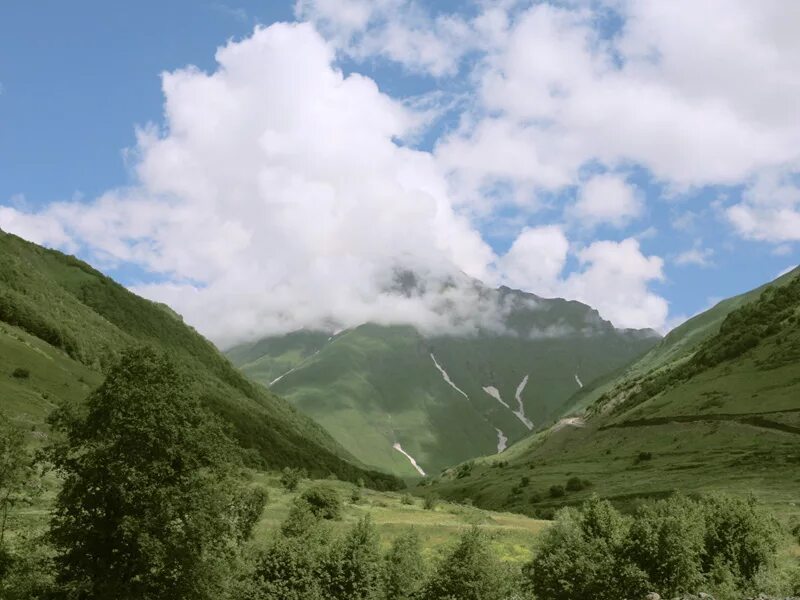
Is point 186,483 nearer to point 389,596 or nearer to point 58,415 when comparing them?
point 58,415

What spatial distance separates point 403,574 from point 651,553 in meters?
20.7

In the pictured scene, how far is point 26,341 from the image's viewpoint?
642 ft

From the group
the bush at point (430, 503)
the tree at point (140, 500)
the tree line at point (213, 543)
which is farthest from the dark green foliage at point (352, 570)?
the bush at point (430, 503)

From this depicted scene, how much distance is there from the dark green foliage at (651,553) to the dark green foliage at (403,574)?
9632 mm

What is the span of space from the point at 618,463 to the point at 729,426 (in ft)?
98.7

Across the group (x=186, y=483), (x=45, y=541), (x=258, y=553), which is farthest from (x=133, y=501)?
(x=258, y=553)

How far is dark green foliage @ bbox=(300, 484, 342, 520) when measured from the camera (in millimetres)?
85312

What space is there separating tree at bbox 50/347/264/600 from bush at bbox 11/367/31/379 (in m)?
138

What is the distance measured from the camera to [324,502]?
288 feet

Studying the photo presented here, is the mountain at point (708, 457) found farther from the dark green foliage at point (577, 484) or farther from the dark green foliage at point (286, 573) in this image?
the dark green foliage at point (286, 573)

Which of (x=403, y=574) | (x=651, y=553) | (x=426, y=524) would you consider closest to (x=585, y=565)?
(x=651, y=553)

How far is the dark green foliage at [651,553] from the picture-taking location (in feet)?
169

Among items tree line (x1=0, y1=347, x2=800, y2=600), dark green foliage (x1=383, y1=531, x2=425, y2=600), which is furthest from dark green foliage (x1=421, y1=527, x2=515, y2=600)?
dark green foliage (x1=383, y1=531, x2=425, y2=600)

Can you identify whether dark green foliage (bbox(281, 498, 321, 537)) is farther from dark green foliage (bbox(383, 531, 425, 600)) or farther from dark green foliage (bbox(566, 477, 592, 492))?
dark green foliage (bbox(566, 477, 592, 492))
